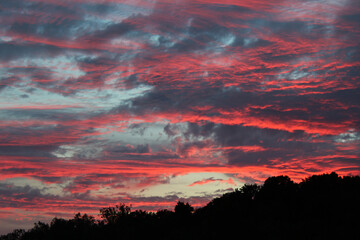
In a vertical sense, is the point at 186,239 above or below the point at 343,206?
below

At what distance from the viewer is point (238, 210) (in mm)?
73312

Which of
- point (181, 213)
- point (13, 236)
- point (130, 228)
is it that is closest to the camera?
point (130, 228)

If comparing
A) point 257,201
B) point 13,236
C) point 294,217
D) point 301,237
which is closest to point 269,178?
point 257,201

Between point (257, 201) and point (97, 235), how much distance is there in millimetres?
41710

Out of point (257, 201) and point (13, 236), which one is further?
point (13, 236)

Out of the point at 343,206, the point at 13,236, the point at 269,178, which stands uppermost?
the point at 269,178

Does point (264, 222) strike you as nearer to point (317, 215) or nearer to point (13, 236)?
point (317, 215)

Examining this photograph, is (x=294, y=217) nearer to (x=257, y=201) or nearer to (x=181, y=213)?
(x=257, y=201)

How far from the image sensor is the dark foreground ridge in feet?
180

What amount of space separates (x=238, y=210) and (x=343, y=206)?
754 inches

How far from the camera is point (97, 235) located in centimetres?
9906

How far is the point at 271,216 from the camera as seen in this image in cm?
6581

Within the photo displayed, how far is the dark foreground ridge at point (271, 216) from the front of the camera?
54.7m

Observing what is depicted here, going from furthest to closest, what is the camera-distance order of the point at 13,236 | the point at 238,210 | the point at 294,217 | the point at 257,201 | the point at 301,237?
the point at 13,236
the point at 257,201
the point at 238,210
the point at 294,217
the point at 301,237
